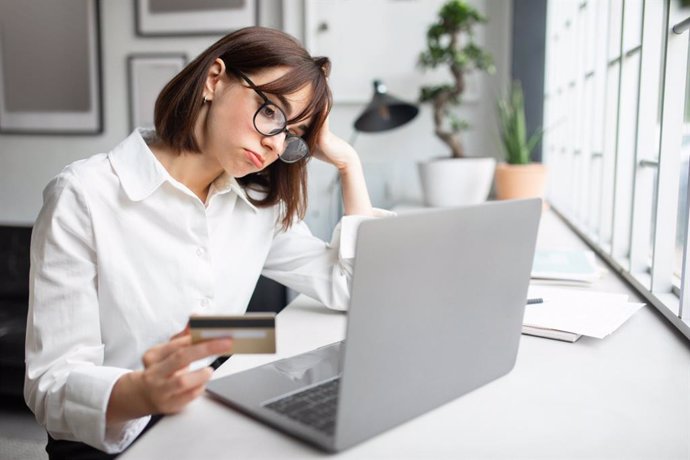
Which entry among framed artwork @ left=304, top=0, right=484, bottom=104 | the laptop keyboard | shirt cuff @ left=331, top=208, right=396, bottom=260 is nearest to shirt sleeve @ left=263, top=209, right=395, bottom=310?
shirt cuff @ left=331, top=208, right=396, bottom=260

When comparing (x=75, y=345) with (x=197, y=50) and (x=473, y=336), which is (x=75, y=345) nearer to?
(x=473, y=336)

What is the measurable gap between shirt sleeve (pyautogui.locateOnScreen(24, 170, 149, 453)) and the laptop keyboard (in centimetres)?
22

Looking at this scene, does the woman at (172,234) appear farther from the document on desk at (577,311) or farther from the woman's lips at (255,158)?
the document on desk at (577,311)

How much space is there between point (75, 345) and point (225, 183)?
16.8 inches

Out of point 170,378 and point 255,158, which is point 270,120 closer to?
point 255,158

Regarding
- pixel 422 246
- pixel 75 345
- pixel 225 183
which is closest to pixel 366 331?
pixel 422 246

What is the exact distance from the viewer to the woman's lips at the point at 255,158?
108 cm

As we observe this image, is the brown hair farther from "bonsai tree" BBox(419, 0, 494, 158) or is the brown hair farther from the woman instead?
"bonsai tree" BBox(419, 0, 494, 158)

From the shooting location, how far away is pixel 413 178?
3121 millimetres

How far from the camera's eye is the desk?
65 centimetres

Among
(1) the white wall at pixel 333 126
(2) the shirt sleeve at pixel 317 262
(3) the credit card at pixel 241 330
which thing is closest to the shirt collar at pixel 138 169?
(2) the shirt sleeve at pixel 317 262

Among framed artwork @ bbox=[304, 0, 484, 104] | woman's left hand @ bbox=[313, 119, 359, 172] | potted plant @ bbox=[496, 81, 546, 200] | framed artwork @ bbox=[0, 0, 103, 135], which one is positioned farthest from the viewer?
framed artwork @ bbox=[0, 0, 103, 135]

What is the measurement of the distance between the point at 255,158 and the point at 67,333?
413mm

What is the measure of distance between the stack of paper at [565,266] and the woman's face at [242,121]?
0.67 m
